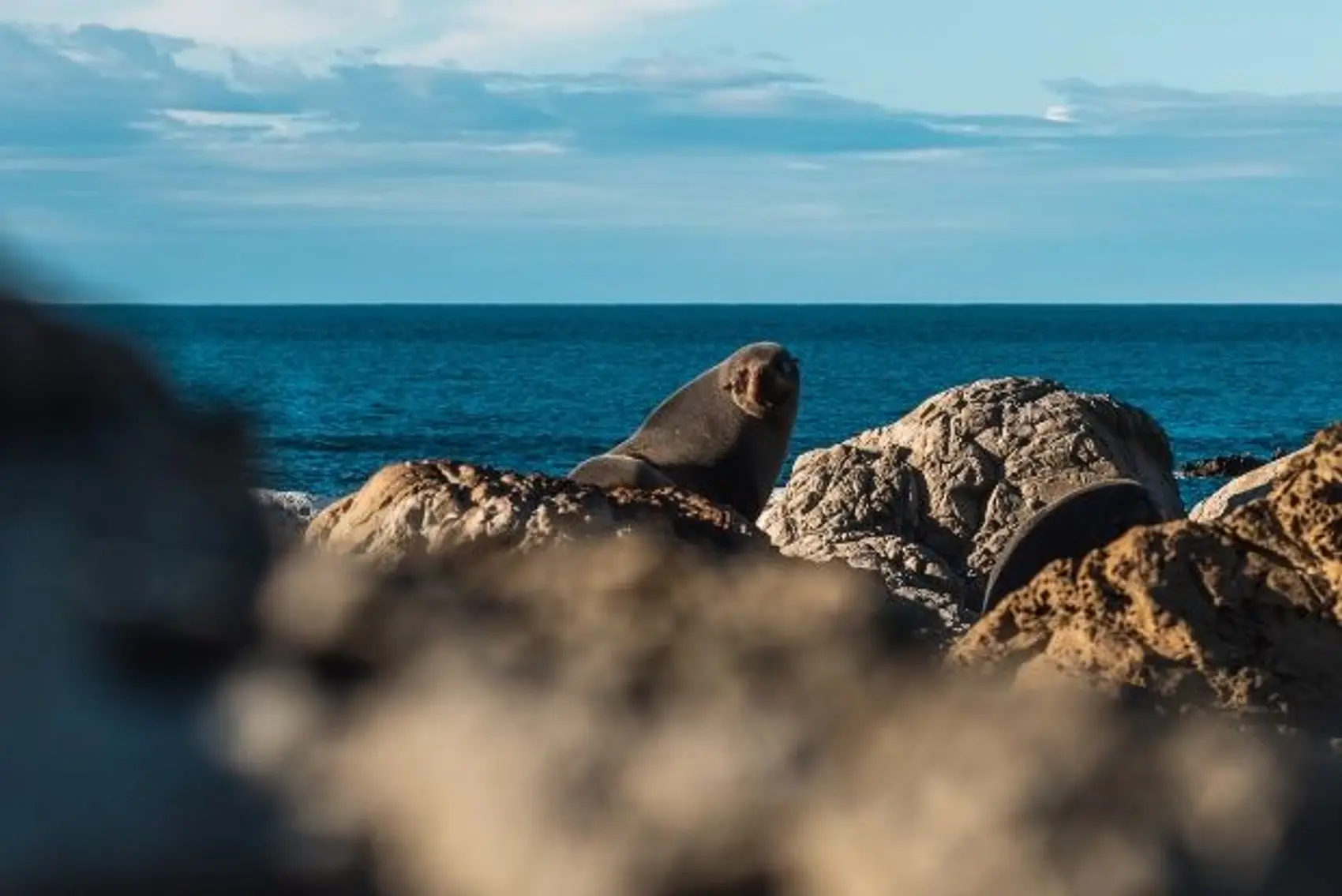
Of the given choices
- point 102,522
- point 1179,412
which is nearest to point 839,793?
point 102,522

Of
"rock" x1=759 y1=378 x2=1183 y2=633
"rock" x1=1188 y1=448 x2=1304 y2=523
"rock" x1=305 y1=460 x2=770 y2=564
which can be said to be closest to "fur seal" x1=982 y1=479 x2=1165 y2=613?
"rock" x1=305 y1=460 x2=770 y2=564

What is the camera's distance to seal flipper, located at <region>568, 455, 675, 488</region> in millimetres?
13375

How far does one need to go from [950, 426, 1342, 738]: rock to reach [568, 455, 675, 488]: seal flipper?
28.5 feet

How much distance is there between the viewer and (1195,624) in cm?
419

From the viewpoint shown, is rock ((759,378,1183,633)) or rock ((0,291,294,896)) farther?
rock ((759,378,1183,633))

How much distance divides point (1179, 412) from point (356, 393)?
3060 cm

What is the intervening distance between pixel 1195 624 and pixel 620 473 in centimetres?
933

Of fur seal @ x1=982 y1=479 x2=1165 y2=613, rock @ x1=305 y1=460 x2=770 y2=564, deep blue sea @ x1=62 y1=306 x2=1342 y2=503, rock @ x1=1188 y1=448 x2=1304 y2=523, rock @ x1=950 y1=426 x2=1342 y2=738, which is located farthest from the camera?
deep blue sea @ x1=62 y1=306 x2=1342 y2=503

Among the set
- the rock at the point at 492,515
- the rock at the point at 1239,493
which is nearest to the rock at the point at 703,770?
the rock at the point at 492,515

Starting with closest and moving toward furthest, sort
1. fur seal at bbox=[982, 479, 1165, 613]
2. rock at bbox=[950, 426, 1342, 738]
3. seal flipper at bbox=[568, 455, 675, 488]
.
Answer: rock at bbox=[950, 426, 1342, 738] < fur seal at bbox=[982, 479, 1165, 613] < seal flipper at bbox=[568, 455, 675, 488]

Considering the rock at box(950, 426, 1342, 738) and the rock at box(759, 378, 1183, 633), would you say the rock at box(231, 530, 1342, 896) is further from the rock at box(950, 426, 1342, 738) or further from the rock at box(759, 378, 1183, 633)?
the rock at box(759, 378, 1183, 633)

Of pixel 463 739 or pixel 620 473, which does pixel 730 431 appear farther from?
pixel 463 739

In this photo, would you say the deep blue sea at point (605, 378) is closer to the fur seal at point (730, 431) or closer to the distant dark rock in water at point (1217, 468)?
the distant dark rock in water at point (1217, 468)

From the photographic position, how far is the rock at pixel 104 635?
1.36 meters
